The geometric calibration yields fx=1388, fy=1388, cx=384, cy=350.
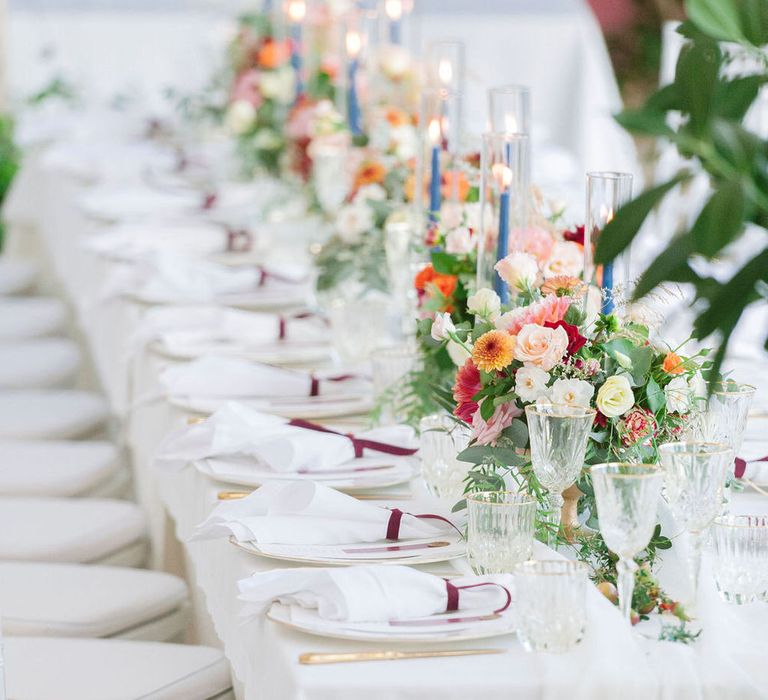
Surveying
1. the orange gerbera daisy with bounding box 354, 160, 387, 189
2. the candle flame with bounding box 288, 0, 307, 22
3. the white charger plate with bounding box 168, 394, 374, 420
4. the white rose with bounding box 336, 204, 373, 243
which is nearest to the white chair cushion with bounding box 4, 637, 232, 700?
the white charger plate with bounding box 168, 394, 374, 420

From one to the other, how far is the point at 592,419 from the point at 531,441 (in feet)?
0.22

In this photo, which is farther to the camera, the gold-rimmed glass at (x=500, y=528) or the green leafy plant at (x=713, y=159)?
the gold-rimmed glass at (x=500, y=528)

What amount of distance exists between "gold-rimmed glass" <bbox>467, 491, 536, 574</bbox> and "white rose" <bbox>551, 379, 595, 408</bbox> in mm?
121

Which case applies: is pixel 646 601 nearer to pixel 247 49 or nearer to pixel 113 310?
pixel 113 310

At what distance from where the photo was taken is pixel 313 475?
179 centimetres

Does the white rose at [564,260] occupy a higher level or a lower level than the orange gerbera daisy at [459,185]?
lower

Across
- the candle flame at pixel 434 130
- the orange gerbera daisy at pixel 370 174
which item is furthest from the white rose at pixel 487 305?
the orange gerbera daisy at pixel 370 174

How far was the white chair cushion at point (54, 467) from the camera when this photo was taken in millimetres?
2738

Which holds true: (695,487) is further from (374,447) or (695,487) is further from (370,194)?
(370,194)

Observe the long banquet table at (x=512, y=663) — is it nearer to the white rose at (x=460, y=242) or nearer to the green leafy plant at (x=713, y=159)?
the green leafy plant at (x=713, y=159)

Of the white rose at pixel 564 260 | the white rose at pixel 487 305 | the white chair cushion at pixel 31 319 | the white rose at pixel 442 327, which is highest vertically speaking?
the white rose at pixel 564 260

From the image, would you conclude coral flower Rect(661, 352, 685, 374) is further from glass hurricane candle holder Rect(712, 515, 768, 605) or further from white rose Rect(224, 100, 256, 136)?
white rose Rect(224, 100, 256, 136)

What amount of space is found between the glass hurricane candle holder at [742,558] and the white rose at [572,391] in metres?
0.19

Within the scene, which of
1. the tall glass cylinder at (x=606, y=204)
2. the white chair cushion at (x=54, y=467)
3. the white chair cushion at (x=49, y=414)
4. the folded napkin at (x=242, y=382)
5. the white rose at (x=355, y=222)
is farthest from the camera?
the white chair cushion at (x=49, y=414)
